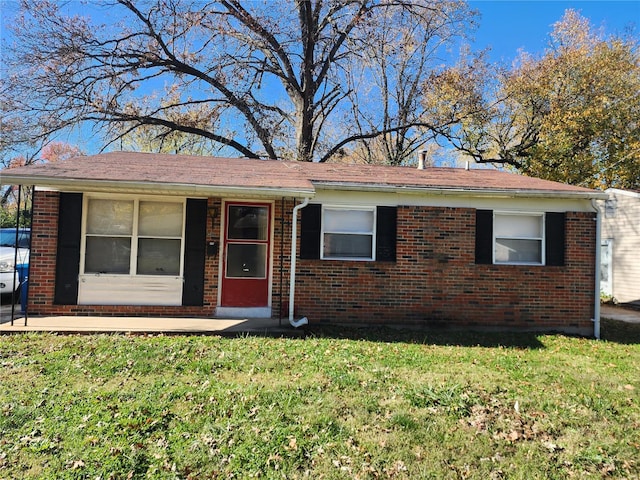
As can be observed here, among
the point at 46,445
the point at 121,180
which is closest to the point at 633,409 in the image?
the point at 46,445

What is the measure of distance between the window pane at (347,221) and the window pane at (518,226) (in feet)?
8.86

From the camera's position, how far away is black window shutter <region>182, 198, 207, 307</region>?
774 centimetres

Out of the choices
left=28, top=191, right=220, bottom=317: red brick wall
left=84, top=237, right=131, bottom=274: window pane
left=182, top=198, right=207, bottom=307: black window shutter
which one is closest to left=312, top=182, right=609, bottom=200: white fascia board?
left=182, top=198, right=207, bottom=307: black window shutter

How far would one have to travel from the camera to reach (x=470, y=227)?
8.05 meters

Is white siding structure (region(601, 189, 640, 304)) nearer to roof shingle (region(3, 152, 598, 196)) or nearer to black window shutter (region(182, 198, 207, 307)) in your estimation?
roof shingle (region(3, 152, 598, 196))

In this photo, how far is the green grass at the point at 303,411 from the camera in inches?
121

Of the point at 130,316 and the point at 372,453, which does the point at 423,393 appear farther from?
the point at 130,316

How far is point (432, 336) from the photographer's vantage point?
24.0 ft

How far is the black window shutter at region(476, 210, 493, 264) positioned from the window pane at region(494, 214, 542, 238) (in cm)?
21

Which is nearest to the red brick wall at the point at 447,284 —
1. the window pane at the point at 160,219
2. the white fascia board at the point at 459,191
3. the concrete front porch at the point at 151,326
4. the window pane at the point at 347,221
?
the white fascia board at the point at 459,191

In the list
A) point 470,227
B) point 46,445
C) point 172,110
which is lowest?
point 46,445

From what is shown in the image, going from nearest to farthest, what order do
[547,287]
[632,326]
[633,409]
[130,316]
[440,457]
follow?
[440,457] < [633,409] < [130,316] < [547,287] < [632,326]

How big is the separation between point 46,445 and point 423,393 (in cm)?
358

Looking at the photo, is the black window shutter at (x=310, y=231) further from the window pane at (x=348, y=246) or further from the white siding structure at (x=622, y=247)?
the white siding structure at (x=622, y=247)
